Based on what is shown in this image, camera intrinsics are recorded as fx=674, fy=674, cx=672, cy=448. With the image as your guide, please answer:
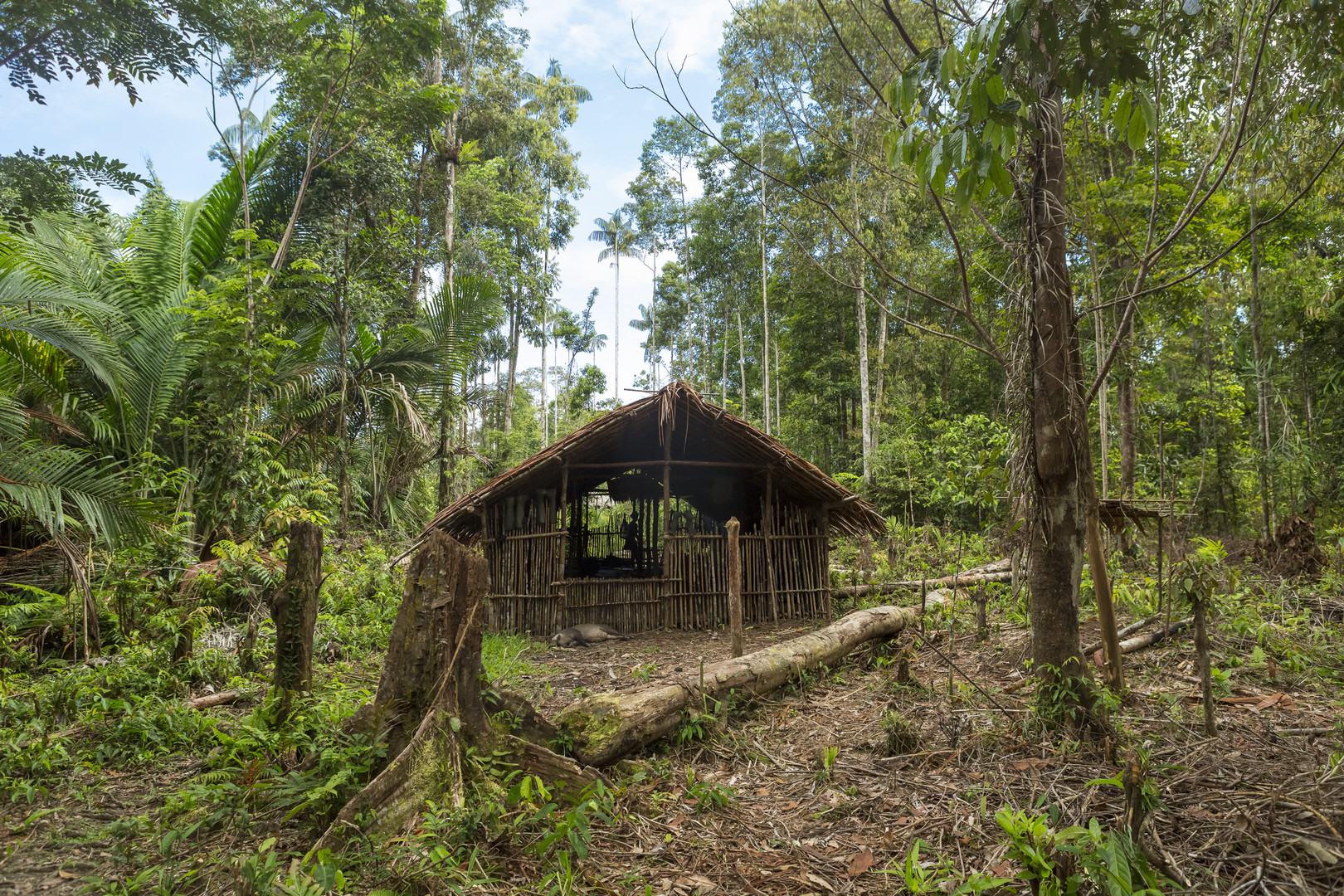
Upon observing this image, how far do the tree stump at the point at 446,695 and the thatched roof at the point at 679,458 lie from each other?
16.7 ft

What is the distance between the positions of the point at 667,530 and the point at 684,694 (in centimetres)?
504

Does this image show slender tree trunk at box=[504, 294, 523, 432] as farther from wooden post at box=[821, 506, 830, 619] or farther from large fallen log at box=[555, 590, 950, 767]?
large fallen log at box=[555, 590, 950, 767]

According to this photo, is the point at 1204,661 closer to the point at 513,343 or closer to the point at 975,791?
the point at 975,791

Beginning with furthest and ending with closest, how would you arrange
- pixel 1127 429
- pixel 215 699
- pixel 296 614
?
pixel 1127 429 < pixel 215 699 < pixel 296 614

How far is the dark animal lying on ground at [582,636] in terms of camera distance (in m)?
8.74

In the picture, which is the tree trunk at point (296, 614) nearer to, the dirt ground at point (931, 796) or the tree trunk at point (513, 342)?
the dirt ground at point (931, 796)

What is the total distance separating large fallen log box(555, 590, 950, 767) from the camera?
13.3ft

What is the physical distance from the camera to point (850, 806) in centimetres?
355

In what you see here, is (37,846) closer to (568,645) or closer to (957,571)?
(568,645)

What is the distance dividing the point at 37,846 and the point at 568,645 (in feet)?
19.3

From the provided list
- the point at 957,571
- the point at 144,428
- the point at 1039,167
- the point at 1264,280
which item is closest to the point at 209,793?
the point at 1039,167

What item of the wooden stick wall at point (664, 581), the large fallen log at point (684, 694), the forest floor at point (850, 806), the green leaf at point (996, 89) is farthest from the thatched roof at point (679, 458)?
the green leaf at point (996, 89)

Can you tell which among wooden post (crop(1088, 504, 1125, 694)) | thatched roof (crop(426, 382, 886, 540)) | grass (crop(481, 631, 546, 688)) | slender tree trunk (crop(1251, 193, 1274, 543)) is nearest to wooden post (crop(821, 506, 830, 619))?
thatched roof (crop(426, 382, 886, 540))

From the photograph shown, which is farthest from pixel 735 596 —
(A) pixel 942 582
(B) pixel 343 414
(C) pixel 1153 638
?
(B) pixel 343 414
